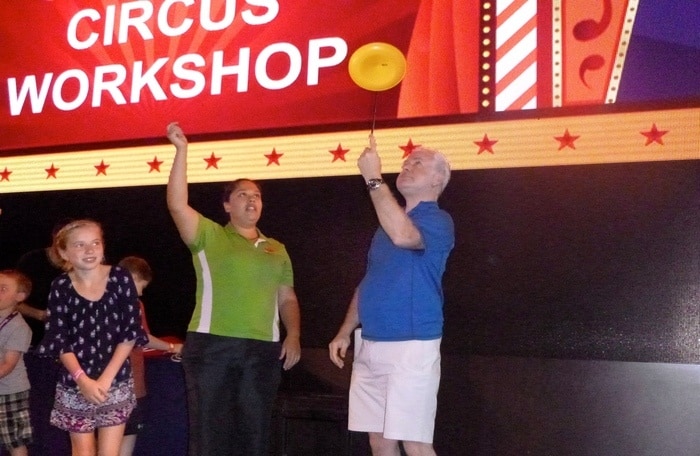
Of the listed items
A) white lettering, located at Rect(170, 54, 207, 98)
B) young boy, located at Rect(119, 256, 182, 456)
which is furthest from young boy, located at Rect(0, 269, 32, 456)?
white lettering, located at Rect(170, 54, 207, 98)

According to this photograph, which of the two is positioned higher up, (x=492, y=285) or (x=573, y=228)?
(x=573, y=228)

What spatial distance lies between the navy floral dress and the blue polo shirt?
870 mm

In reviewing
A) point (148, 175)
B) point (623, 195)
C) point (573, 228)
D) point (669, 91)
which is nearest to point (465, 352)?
point (573, 228)

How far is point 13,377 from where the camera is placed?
3.50m

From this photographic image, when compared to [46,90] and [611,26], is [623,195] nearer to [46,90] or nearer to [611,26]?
[611,26]

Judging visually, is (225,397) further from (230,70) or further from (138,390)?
(230,70)

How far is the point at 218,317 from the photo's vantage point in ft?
9.55

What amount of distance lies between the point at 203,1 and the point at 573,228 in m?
2.25

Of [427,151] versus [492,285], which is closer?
[427,151]

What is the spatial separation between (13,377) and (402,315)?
6.59ft

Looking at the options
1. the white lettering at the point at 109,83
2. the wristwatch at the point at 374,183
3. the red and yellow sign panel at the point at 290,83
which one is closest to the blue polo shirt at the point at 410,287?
the wristwatch at the point at 374,183

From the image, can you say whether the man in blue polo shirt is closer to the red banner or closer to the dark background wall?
the dark background wall

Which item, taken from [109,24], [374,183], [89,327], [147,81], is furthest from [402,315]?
[109,24]

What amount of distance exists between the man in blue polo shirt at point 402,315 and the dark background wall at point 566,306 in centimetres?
59
